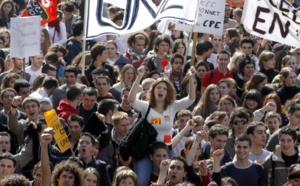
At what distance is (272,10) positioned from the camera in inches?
786

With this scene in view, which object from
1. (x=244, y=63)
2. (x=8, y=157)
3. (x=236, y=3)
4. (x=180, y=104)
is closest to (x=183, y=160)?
(x=180, y=104)

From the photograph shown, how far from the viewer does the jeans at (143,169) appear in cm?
1565

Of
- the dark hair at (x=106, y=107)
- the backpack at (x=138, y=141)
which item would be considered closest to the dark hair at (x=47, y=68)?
the dark hair at (x=106, y=107)

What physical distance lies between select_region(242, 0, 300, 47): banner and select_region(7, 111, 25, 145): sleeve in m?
4.43

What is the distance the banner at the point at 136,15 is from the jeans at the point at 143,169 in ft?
11.3

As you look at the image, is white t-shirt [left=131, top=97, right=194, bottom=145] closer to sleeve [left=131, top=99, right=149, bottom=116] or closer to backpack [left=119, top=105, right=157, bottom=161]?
sleeve [left=131, top=99, right=149, bottom=116]

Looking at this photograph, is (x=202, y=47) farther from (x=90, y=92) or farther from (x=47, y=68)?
(x=90, y=92)

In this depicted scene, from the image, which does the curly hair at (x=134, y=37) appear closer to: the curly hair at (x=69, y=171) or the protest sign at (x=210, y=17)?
the protest sign at (x=210, y=17)

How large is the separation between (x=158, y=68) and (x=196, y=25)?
0.85m

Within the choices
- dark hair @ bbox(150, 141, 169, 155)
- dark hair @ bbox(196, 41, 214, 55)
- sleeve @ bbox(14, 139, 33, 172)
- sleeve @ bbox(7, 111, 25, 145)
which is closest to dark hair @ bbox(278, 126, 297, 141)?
dark hair @ bbox(150, 141, 169, 155)

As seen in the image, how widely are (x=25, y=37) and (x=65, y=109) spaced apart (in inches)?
87.4

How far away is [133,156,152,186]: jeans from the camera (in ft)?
51.3

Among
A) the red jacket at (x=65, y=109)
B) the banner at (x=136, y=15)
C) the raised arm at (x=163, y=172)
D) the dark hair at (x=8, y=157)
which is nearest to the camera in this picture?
the raised arm at (x=163, y=172)

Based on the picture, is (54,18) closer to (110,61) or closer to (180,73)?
(110,61)
